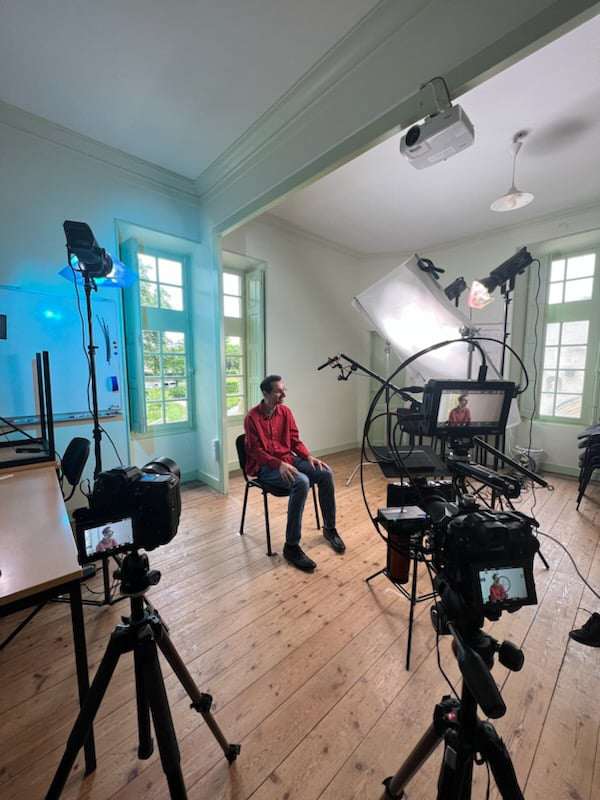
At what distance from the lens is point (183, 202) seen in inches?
112

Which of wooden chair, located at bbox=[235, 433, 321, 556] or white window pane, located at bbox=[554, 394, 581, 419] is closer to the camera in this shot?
wooden chair, located at bbox=[235, 433, 321, 556]

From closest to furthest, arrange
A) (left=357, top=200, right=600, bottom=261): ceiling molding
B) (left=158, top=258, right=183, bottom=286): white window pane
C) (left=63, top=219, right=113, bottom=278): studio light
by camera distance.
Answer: (left=63, top=219, right=113, bottom=278): studio light
(left=158, top=258, right=183, bottom=286): white window pane
(left=357, top=200, right=600, bottom=261): ceiling molding

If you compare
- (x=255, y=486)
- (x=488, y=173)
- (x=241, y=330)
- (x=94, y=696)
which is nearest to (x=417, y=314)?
(x=488, y=173)

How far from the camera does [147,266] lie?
3000 millimetres

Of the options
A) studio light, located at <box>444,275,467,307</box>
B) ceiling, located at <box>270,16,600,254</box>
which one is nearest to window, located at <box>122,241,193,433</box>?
ceiling, located at <box>270,16,600,254</box>

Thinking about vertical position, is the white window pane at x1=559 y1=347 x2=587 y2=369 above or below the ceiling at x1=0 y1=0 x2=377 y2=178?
below

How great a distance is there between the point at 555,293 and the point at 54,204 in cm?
478

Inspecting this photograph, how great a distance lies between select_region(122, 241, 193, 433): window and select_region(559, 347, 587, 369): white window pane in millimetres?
4072

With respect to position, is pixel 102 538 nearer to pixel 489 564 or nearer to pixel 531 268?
pixel 489 564

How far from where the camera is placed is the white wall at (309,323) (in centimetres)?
365

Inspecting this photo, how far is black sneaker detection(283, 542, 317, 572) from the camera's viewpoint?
1.90 meters

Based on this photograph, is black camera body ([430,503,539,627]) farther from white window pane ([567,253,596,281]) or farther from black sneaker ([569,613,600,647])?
white window pane ([567,253,596,281])

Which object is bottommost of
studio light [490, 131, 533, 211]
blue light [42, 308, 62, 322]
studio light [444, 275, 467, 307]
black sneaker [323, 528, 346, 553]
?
black sneaker [323, 528, 346, 553]

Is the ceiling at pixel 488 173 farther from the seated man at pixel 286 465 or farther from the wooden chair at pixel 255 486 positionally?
the wooden chair at pixel 255 486
